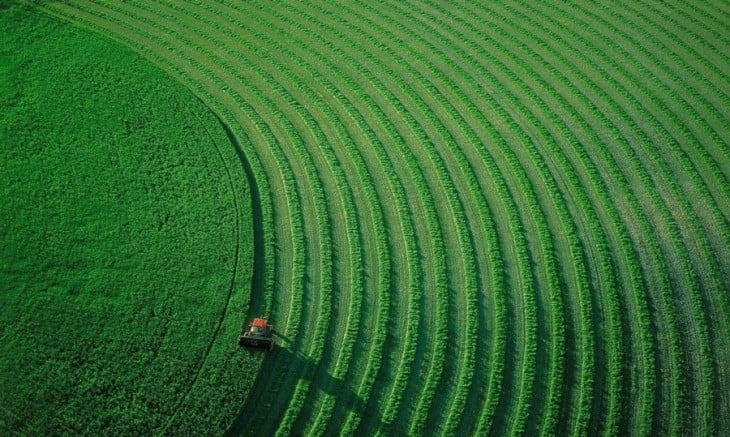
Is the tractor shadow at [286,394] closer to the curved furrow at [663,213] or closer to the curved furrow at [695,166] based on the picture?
the curved furrow at [663,213]

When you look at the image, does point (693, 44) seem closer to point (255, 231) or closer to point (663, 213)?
point (663, 213)

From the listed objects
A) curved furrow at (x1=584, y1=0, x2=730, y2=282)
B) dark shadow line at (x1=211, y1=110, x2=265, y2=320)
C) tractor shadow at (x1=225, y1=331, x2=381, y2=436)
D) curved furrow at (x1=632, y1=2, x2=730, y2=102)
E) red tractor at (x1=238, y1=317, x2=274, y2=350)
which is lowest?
tractor shadow at (x1=225, y1=331, x2=381, y2=436)

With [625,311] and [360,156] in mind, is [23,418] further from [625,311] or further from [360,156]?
[625,311]

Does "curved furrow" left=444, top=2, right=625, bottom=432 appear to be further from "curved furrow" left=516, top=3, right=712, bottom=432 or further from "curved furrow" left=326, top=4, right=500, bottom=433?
"curved furrow" left=326, top=4, right=500, bottom=433

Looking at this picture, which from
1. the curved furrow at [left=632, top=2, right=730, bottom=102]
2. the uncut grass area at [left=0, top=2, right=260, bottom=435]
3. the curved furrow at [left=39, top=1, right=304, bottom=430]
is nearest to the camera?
the uncut grass area at [left=0, top=2, right=260, bottom=435]

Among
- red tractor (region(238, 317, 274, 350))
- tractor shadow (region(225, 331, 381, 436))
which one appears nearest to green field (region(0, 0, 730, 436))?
tractor shadow (region(225, 331, 381, 436))

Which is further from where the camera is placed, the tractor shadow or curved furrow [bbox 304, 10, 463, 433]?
curved furrow [bbox 304, 10, 463, 433]

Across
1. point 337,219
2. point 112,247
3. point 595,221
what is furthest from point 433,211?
point 112,247
